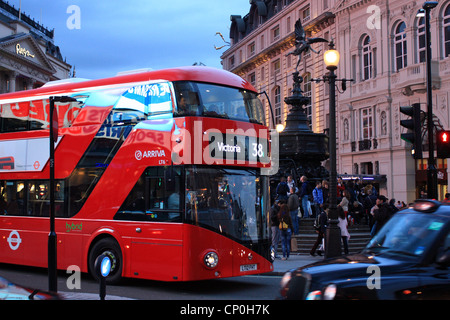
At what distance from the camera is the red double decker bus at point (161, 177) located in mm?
10484

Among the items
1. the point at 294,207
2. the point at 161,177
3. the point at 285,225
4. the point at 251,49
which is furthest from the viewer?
the point at 251,49

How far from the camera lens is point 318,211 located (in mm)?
19344

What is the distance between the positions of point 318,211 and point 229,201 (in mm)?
9172

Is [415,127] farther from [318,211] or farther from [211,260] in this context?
[318,211]

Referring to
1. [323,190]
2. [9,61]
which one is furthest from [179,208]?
[9,61]

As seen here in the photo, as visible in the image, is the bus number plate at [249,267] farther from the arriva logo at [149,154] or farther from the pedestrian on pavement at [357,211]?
the pedestrian on pavement at [357,211]

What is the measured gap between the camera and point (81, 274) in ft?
43.6

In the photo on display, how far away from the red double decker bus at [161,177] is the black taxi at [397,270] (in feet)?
15.2

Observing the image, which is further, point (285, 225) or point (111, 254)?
point (285, 225)

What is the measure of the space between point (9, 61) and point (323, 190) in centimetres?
7179

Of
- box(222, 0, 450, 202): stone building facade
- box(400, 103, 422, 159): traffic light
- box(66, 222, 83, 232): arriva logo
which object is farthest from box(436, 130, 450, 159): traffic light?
box(222, 0, 450, 202): stone building facade

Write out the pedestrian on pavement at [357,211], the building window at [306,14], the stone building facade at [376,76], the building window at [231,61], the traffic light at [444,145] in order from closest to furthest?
the traffic light at [444,145] < the pedestrian on pavement at [357,211] < the stone building facade at [376,76] < the building window at [306,14] < the building window at [231,61]

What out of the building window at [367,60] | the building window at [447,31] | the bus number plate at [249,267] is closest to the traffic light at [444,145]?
the bus number plate at [249,267]

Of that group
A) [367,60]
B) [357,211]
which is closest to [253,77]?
[367,60]
